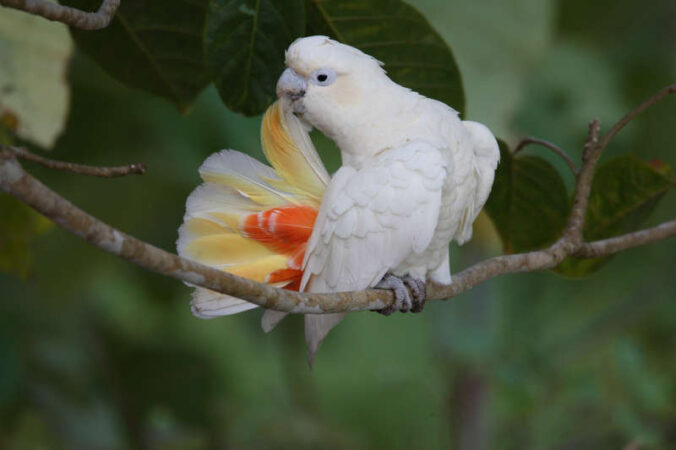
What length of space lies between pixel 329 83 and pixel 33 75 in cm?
42

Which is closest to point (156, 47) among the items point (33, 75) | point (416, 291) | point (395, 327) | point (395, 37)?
point (33, 75)

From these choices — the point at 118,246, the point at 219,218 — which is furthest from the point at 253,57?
the point at 118,246

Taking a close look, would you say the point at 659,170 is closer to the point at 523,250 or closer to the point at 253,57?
the point at 523,250

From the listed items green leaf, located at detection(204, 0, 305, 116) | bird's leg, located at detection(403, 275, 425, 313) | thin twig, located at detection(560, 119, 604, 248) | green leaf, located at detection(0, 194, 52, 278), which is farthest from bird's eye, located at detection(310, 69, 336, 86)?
green leaf, located at detection(0, 194, 52, 278)

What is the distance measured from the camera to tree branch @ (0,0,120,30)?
55 cm

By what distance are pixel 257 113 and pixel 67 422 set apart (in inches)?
40.1

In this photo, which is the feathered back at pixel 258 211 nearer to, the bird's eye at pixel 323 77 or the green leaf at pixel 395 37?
the bird's eye at pixel 323 77

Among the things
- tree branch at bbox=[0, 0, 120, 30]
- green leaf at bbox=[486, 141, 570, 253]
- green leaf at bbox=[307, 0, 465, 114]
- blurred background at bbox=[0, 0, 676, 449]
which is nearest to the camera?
tree branch at bbox=[0, 0, 120, 30]

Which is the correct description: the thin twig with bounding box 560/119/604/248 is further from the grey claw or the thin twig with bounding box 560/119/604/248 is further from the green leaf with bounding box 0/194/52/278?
the green leaf with bounding box 0/194/52/278

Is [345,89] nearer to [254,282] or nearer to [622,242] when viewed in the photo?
[254,282]

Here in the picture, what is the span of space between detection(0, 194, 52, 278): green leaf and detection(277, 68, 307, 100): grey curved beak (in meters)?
0.45

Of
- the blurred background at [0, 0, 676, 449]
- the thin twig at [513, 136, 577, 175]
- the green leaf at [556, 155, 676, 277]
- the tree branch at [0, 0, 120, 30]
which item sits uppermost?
the tree branch at [0, 0, 120, 30]

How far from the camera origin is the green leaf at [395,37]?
79cm

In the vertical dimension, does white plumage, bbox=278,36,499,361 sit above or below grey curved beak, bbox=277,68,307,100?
below
